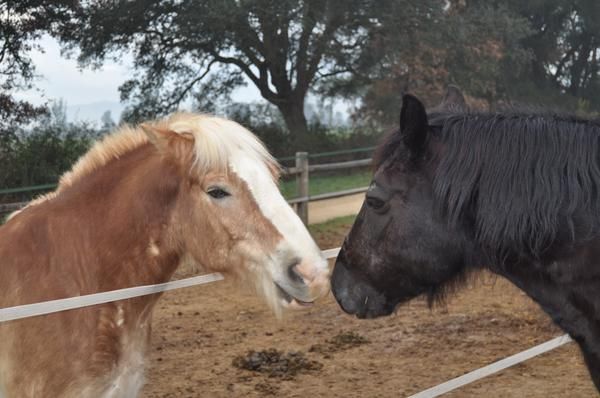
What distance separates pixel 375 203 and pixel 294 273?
43 centimetres

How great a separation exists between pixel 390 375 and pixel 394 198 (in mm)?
2687

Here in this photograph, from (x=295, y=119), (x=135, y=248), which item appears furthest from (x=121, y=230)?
(x=295, y=119)

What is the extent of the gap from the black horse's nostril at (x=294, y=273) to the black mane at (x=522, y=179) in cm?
56

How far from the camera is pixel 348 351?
5.42 meters

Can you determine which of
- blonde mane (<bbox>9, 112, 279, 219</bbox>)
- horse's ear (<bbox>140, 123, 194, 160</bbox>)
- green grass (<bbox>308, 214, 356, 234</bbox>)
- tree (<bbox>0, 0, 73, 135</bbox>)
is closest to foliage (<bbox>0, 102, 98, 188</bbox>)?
tree (<bbox>0, 0, 73, 135</bbox>)

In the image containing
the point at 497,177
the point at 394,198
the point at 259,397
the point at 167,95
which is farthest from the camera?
the point at 167,95

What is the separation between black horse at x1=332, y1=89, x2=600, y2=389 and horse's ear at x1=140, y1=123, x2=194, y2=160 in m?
0.72

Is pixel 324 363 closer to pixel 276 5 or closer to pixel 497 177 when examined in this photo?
pixel 497 177

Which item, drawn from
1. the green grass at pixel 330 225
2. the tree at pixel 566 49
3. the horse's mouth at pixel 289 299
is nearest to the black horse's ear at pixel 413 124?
Answer: the horse's mouth at pixel 289 299

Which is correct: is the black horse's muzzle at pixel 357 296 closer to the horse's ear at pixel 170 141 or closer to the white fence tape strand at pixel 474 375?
the white fence tape strand at pixel 474 375

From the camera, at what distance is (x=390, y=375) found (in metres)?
4.86

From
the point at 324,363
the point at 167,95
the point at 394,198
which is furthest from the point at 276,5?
the point at 394,198

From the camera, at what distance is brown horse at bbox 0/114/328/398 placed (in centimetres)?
240

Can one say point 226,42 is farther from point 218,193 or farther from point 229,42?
point 218,193
